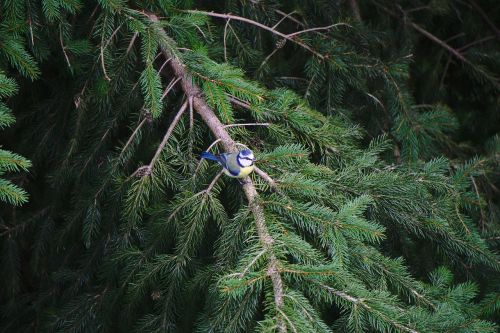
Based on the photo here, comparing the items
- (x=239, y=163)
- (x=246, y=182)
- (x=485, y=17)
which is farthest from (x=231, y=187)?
(x=485, y=17)

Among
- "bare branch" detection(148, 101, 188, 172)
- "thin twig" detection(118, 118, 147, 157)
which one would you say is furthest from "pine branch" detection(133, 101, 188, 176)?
"thin twig" detection(118, 118, 147, 157)

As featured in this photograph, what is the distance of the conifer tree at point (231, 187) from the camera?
5.42 ft

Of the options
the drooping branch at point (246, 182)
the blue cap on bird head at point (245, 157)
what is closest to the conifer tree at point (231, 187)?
the drooping branch at point (246, 182)

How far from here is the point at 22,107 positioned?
302 centimetres

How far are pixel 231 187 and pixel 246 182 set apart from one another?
9.7 inches

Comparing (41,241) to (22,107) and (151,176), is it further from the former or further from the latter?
(151,176)

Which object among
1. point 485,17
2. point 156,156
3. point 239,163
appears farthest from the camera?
point 485,17

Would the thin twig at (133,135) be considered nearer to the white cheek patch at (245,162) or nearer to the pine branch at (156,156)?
the pine branch at (156,156)

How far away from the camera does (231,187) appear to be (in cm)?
206

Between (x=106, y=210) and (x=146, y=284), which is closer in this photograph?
(x=146, y=284)

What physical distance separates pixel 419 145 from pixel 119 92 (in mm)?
1675

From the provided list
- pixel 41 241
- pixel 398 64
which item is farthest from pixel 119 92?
pixel 398 64

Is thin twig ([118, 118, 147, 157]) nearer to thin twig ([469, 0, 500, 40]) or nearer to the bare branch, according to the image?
the bare branch

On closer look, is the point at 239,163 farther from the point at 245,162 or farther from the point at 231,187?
the point at 231,187
